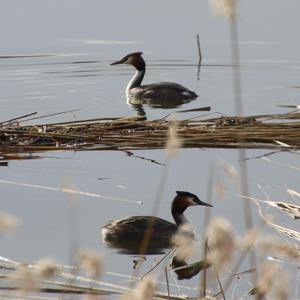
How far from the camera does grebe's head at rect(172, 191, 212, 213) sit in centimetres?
727

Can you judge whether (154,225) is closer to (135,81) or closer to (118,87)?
(135,81)

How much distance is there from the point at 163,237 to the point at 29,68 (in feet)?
23.2

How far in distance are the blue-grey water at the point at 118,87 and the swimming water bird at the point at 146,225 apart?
3.8 inches

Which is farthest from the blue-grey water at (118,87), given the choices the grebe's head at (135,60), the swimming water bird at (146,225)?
the grebe's head at (135,60)

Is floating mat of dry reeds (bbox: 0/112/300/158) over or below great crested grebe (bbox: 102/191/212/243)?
over

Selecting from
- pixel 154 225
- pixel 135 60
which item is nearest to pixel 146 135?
pixel 154 225

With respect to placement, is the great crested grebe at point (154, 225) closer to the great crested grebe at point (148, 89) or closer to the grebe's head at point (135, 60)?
the great crested grebe at point (148, 89)

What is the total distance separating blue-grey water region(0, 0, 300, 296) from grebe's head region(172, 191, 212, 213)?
136mm

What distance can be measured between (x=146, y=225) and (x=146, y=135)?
2.01 metres

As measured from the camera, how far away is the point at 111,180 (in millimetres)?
8234

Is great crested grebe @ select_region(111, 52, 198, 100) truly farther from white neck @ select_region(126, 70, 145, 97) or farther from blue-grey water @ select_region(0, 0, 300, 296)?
blue-grey water @ select_region(0, 0, 300, 296)

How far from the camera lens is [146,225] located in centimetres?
700

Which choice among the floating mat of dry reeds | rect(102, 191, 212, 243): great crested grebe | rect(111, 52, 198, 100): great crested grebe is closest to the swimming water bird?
rect(102, 191, 212, 243): great crested grebe

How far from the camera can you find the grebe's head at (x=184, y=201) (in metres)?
7.27
